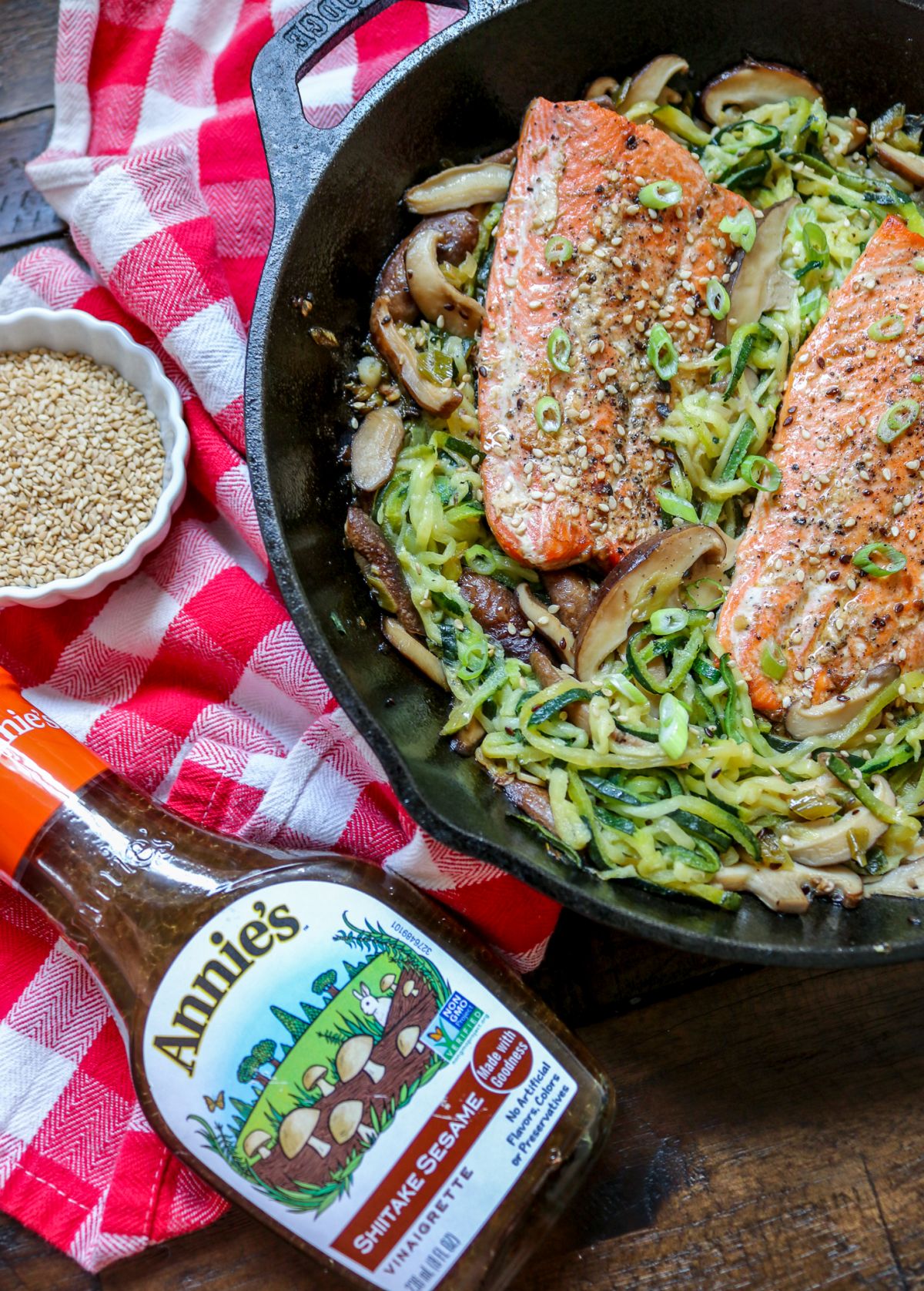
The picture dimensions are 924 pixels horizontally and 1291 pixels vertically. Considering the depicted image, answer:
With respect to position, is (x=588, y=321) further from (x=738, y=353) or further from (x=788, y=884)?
(x=788, y=884)

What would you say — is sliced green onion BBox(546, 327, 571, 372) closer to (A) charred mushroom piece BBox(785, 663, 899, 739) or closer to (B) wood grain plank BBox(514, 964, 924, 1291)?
(A) charred mushroom piece BBox(785, 663, 899, 739)

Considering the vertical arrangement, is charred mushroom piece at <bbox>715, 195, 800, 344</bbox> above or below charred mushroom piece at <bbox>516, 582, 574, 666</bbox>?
above

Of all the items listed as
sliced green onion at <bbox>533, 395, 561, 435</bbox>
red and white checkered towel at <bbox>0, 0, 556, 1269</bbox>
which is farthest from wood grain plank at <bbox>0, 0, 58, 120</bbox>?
sliced green onion at <bbox>533, 395, 561, 435</bbox>

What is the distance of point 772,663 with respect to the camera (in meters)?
2.78

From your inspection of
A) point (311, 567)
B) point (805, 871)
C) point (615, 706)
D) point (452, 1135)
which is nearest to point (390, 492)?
point (311, 567)

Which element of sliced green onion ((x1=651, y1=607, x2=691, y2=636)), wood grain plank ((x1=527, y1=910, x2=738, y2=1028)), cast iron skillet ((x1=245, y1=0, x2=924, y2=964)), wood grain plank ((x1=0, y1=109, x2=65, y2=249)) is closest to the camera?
cast iron skillet ((x1=245, y1=0, x2=924, y2=964))

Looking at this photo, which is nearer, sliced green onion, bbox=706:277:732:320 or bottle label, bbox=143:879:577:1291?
bottle label, bbox=143:879:577:1291

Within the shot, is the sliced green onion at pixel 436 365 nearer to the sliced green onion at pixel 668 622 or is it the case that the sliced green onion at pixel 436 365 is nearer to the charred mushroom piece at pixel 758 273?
the charred mushroom piece at pixel 758 273

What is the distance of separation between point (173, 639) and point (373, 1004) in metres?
1.29

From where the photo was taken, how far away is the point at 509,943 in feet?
9.46

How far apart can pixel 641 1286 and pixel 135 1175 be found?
1.45 meters

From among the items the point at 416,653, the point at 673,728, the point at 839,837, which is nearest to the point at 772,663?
the point at 673,728

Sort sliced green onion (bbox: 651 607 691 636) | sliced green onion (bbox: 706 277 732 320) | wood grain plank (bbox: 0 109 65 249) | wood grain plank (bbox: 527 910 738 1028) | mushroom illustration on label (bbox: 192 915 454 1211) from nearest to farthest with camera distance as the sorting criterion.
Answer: mushroom illustration on label (bbox: 192 915 454 1211) < sliced green onion (bbox: 651 607 691 636) < sliced green onion (bbox: 706 277 732 320) < wood grain plank (bbox: 527 910 738 1028) < wood grain plank (bbox: 0 109 65 249)

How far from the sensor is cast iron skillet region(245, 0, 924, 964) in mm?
2410
